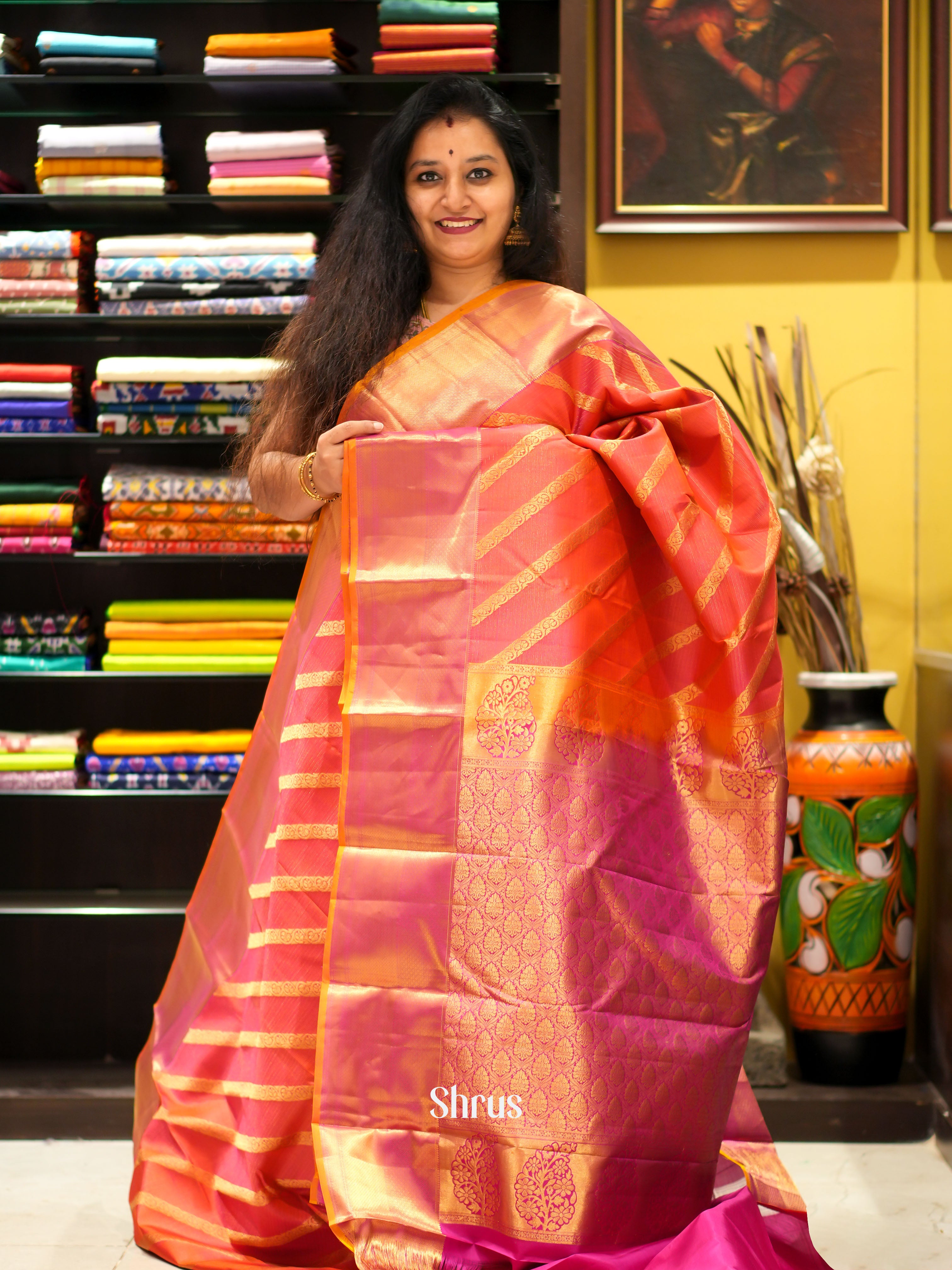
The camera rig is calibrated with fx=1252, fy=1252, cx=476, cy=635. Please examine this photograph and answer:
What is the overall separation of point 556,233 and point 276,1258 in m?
1.59

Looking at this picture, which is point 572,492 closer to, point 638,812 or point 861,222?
point 638,812

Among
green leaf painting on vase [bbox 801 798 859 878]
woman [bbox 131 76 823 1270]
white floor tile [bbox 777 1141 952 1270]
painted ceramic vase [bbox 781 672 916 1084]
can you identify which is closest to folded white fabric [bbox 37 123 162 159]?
woman [bbox 131 76 823 1270]

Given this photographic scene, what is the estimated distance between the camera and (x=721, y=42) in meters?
2.76

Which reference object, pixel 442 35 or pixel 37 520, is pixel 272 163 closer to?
pixel 442 35

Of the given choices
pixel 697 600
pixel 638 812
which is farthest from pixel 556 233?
pixel 638 812

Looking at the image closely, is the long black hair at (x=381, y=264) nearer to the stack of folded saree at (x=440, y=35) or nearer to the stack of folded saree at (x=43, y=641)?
the stack of folded saree at (x=440, y=35)

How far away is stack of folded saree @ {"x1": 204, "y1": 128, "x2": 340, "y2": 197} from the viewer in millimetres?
2635

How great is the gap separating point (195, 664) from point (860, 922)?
1.48m

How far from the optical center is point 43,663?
8.87 feet

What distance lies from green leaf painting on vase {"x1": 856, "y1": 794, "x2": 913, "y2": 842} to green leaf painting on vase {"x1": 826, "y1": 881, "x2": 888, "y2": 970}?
0.29 ft

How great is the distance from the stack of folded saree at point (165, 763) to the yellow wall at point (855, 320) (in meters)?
1.29

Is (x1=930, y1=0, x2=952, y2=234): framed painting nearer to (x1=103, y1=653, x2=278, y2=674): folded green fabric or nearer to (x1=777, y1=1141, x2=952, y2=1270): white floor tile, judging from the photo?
(x1=103, y1=653, x2=278, y2=674): folded green fabric

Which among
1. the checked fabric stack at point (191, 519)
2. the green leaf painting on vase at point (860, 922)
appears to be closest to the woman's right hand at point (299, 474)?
the checked fabric stack at point (191, 519)

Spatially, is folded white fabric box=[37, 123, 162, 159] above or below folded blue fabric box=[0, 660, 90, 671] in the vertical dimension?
above
